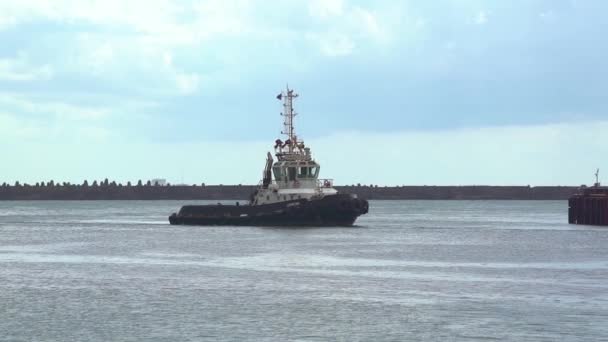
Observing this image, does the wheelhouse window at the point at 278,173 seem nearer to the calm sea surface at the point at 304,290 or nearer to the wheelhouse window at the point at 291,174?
the wheelhouse window at the point at 291,174

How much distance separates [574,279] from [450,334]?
16452 millimetres

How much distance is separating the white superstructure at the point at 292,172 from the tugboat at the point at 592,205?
3009 centimetres

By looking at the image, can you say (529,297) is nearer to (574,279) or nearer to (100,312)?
(574,279)

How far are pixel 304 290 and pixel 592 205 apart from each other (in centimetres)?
6014

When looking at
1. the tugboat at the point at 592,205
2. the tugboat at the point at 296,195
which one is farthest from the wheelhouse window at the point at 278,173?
the tugboat at the point at 592,205

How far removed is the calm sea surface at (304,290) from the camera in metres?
31.8

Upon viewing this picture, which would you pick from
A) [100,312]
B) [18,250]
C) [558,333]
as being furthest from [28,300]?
[18,250]

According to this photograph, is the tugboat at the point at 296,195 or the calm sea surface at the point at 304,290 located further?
the tugboat at the point at 296,195

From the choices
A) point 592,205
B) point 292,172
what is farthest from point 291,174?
point 592,205

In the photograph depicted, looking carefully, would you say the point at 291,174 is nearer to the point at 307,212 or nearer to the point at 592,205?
the point at 307,212

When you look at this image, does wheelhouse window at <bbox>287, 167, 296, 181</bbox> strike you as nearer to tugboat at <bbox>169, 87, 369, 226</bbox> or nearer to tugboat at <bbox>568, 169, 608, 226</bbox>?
tugboat at <bbox>169, 87, 369, 226</bbox>

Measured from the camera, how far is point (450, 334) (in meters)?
30.7

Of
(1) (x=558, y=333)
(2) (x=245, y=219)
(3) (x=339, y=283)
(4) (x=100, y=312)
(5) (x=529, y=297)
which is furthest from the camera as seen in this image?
(2) (x=245, y=219)

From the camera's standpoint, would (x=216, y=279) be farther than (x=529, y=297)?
Yes
